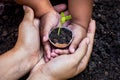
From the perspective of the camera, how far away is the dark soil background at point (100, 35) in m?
2.22

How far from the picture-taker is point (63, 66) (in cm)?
199

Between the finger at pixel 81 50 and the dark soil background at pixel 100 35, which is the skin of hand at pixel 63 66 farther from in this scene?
the dark soil background at pixel 100 35

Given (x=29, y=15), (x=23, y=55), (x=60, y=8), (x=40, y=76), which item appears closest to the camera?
(x=40, y=76)

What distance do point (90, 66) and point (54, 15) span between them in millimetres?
408

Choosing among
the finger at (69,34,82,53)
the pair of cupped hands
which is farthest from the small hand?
the finger at (69,34,82,53)

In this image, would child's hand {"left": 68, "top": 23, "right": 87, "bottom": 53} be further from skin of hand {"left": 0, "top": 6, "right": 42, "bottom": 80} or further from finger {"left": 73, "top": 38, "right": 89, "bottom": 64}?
skin of hand {"left": 0, "top": 6, "right": 42, "bottom": 80}

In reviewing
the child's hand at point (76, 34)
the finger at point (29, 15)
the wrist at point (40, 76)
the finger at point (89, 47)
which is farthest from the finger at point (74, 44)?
the finger at point (29, 15)

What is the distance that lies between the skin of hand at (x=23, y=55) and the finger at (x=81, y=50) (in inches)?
9.8

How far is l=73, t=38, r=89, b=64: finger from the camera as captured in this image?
2.03 m

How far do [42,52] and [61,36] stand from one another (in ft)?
0.55

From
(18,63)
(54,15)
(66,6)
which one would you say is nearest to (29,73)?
(18,63)

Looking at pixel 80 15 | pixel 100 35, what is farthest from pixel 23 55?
pixel 100 35

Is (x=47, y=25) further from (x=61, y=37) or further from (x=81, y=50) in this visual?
(x=81, y=50)

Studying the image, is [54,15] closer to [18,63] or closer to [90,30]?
[90,30]
